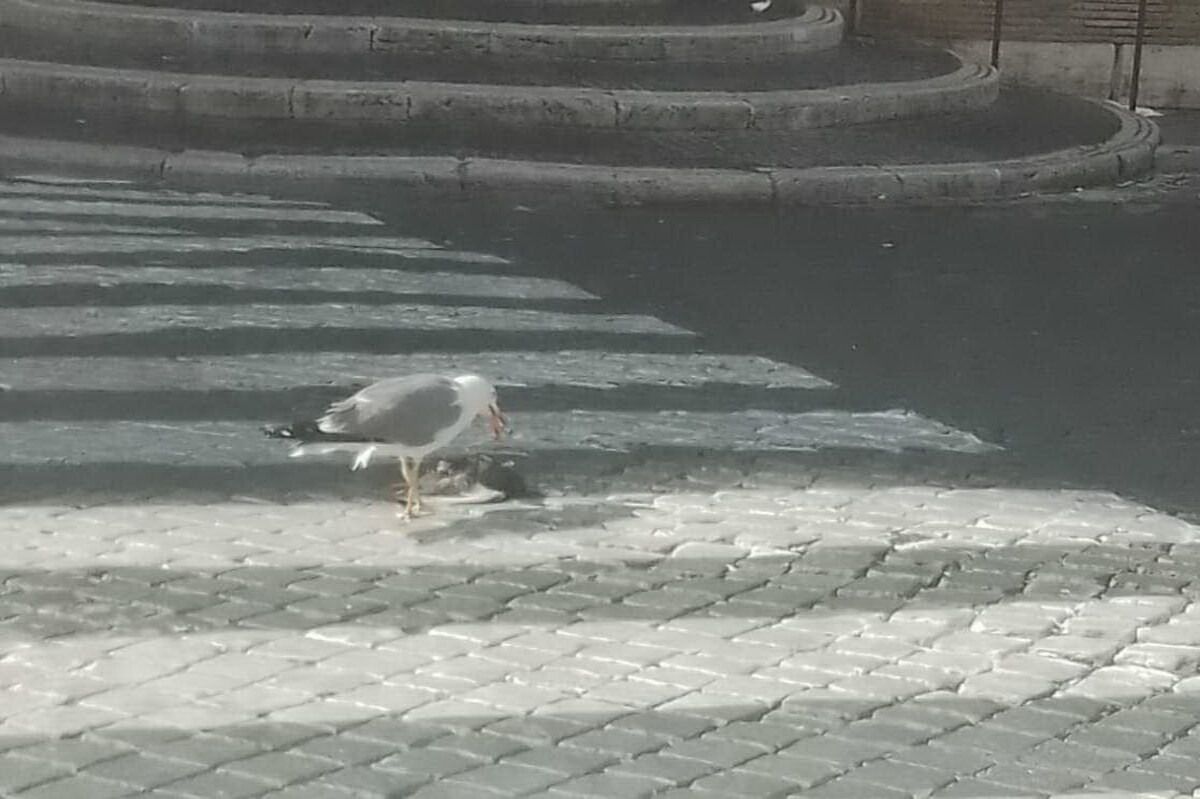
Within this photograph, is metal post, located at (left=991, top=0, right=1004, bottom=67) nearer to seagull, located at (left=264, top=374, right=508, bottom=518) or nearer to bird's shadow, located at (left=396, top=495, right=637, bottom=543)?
bird's shadow, located at (left=396, top=495, right=637, bottom=543)

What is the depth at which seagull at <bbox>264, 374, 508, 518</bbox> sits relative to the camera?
5.54 m

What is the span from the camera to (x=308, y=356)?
729 cm

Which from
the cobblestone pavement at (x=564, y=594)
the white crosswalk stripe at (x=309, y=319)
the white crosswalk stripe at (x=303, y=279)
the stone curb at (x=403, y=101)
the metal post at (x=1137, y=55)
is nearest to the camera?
the cobblestone pavement at (x=564, y=594)

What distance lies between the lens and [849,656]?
16.0 ft

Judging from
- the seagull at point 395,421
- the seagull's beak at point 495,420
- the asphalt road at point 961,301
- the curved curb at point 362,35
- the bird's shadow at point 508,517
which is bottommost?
the asphalt road at point 961,301

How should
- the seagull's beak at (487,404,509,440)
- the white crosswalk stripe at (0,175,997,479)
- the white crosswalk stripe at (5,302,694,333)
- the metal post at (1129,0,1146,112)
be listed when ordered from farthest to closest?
the metal post at (1129,0,1146,112), the white crosswalk stripe at (5,302,694,333), the white crosswalk stripe at (0,175,997,479), the seagull's beak at (487,404,509,440)

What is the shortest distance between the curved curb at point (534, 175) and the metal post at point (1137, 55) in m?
5.59

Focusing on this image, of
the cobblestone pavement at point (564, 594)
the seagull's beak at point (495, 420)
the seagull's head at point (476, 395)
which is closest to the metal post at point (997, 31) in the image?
the cobblestone pavement at point (564, 594)

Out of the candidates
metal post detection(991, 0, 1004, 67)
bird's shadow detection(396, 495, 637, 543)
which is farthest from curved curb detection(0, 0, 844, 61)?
bird's shadow detection(396, 495, 637, 543)

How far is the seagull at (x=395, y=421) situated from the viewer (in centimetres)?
554

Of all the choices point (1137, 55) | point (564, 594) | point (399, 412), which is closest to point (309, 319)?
point (399, 412)

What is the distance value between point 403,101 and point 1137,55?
7.39 metres

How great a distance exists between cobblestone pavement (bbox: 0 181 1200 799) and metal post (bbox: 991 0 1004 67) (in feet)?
32.7

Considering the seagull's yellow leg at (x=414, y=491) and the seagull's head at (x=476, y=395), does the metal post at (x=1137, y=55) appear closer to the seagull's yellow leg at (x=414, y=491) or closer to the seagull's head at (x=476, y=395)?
the seagull's head at (x=476, y=395)
